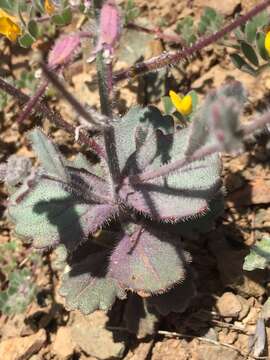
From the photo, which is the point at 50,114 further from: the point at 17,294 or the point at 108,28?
the point at 17,294

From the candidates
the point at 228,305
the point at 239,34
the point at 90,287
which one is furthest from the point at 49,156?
the point at 239,34

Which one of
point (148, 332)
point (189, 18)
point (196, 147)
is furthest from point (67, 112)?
point (196, 147)

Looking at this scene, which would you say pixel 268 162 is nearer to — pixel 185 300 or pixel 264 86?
pixel 264 86

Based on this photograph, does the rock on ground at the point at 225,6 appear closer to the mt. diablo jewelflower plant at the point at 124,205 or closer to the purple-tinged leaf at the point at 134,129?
the mt. diablo jewelflower plant at the point at 124,205

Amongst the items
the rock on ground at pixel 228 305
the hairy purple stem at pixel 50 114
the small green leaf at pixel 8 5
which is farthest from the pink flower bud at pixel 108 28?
the rock on ground at pixel 228 305

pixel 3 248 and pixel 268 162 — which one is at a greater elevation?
pixel 3 248

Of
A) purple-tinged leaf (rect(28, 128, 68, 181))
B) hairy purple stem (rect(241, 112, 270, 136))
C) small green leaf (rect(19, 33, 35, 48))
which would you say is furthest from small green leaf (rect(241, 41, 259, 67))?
hairy purple stem (rect(241, 112, 270, 136))
